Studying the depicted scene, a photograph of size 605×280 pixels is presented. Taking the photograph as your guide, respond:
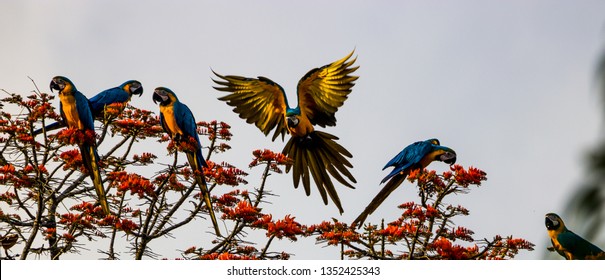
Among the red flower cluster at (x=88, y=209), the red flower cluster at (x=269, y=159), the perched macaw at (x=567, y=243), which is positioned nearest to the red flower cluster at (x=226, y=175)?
the red flower cluster at (x=269, y=159)

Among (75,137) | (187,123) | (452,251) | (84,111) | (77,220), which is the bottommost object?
(452,251)

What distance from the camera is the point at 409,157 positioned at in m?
4.25

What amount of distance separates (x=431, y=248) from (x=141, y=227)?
1852mm

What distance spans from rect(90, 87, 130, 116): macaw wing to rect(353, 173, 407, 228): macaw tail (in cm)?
195

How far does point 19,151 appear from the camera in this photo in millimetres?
4180

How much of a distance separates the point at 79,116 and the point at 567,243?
334cm

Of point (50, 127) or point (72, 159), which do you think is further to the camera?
point (50, 127)

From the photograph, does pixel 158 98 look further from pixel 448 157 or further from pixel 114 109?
pixel 448 157

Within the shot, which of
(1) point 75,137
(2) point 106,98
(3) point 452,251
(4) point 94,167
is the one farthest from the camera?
(2) point 106,98

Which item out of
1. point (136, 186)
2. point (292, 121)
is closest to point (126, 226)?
point (136, 186)

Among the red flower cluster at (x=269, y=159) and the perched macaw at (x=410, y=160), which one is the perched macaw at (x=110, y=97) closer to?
the red flower cluster at (x=269, y=159)

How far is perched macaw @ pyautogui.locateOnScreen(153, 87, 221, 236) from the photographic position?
404cm

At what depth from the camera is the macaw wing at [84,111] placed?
13.6 ft
